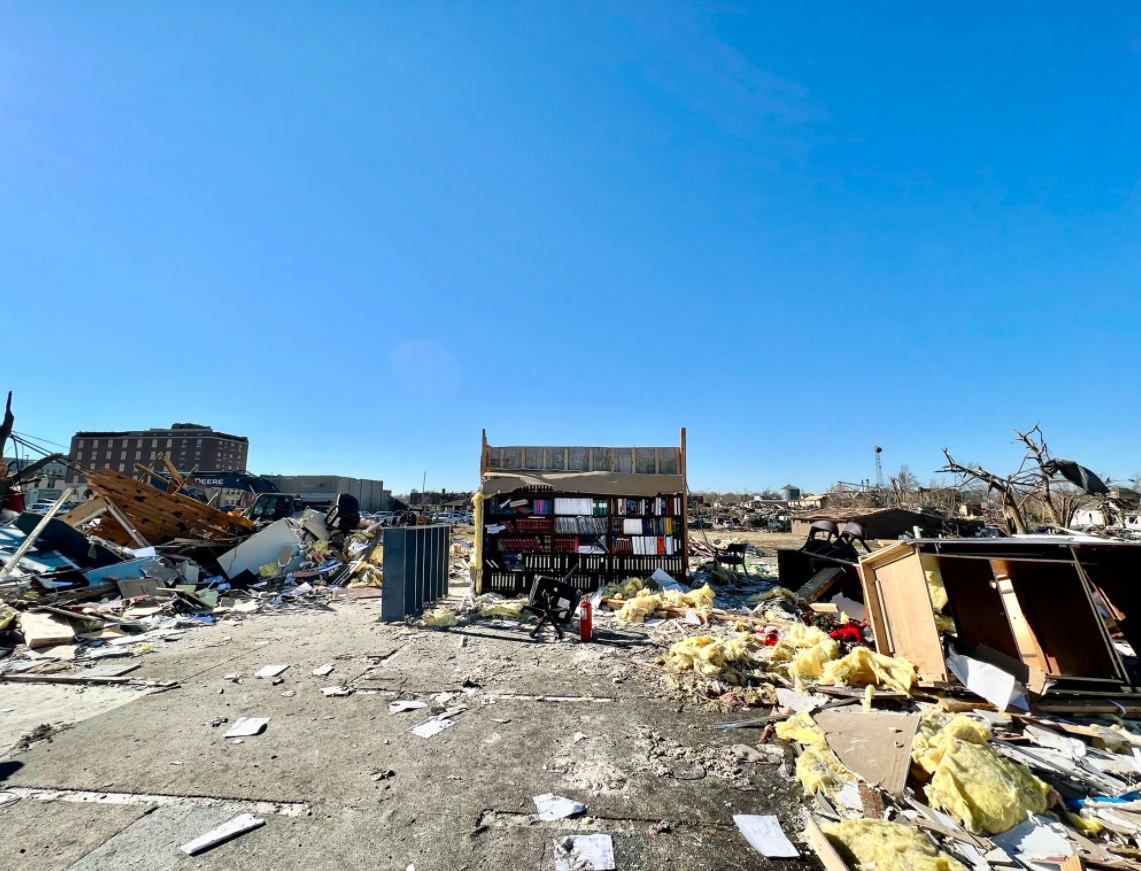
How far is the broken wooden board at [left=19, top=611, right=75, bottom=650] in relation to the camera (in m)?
7.55

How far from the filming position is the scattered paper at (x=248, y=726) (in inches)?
184

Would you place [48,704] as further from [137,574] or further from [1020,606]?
[1020,606]

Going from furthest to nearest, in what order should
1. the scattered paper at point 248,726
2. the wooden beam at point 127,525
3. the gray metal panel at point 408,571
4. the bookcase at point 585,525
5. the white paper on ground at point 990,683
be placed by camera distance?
the wooden beam at point 127,525 → the bookcase at point 585,525 → the gray metal panel at point 408,571 → the white paper on ground at point 990,683 → the scattered paper at point 248,726

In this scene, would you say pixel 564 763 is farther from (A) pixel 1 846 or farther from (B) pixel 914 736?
(A) pixel 1 846

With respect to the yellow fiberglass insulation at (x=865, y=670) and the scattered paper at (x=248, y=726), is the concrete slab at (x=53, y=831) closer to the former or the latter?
the scattered paper at (x=248, y=726)

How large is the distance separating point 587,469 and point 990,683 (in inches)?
348

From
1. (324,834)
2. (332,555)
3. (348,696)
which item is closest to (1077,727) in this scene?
(324,834)

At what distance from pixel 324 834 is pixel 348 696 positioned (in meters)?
2.71

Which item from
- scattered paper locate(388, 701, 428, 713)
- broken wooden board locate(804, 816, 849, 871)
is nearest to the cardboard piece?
broken wooden board locate(804, 816, 849, 871)

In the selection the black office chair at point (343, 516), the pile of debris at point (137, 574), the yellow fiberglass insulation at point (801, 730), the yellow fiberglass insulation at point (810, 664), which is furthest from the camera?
the black office chair at point (343, 516)

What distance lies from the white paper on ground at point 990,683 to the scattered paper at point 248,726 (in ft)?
22.6

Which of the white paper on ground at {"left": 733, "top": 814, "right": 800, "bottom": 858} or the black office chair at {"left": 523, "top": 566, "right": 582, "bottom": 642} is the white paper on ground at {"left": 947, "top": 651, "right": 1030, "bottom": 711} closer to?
the white paper on ground at {"left": 733, "top": 814, "right": 800, "bottom": 858}

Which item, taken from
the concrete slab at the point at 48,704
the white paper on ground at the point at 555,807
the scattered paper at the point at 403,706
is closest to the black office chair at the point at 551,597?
the scattered paper at the point at 403,706

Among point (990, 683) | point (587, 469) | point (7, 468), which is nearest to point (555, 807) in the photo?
point (990, 683)
